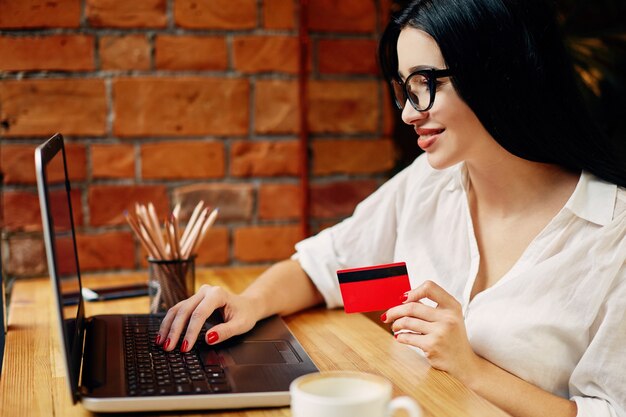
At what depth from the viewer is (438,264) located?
1306 mm

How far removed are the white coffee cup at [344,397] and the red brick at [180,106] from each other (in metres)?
1.09

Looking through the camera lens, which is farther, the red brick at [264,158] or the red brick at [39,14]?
the red brick at [264,158]

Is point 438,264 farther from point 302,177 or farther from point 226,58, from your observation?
point 226,58

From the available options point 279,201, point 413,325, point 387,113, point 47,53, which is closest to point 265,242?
point 279,201

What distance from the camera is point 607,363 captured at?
3.27 ft

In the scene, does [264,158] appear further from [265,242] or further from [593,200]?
[593,200]

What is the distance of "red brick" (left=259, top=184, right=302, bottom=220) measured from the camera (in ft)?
5.73

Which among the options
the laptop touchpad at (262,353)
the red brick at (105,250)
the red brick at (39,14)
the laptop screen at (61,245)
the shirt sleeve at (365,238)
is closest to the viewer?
the laptop screen at (61,245)

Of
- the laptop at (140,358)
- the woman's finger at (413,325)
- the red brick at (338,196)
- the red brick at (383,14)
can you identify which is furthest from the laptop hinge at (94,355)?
the red brick at (383,14)

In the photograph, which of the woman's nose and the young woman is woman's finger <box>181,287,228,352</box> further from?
the woman's nose

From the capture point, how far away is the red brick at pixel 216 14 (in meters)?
1.64

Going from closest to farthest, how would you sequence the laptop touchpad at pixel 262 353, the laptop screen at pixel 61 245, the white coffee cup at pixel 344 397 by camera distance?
the white coffee cup at pixel 344 397
the laptop screen at pixel 61 245
the laptop touchpad at pixel 262 353

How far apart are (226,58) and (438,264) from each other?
2.40 feet

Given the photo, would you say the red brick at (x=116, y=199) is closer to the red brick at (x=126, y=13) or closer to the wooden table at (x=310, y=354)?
the wooden table at (x=310, y=354)
